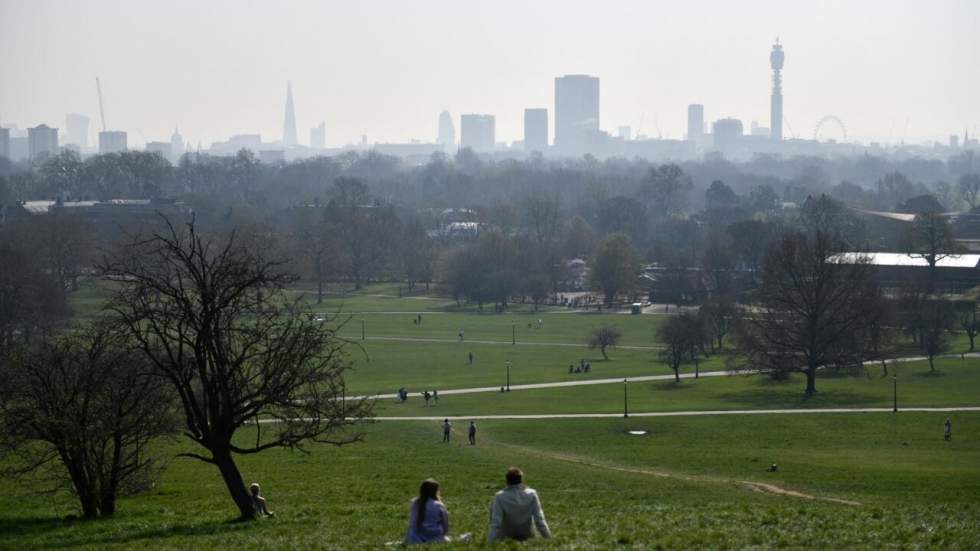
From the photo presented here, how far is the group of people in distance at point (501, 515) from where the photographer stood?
590 inches

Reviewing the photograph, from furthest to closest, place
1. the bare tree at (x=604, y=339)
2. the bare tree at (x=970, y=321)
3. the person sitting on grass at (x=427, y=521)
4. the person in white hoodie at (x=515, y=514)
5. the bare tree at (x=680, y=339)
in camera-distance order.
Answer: the bare tree at (x=604, y=339), the bare tree at (x=970, y=321), the bare tree at (x=680, y=339), the person sitting on grass at (x=427, y=521), the person in white hoodie at (x=515, y=514)

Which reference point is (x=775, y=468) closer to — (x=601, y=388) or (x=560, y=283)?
(x=601, y=388)

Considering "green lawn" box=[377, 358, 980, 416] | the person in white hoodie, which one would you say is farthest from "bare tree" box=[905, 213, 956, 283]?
the person in white hoodie

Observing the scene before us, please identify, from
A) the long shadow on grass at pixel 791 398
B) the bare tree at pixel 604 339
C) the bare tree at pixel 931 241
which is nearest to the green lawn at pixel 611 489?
the long shadow on grass at pixel 791 398

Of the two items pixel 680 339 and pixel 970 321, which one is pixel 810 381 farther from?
pixel 970 321

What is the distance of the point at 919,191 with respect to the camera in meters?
179

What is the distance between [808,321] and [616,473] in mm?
25880

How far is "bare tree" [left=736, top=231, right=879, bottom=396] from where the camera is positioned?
5309 cm

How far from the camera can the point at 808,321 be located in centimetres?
5372

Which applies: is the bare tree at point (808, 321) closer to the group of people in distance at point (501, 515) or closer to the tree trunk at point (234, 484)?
the tree trunk at point (234, 484)

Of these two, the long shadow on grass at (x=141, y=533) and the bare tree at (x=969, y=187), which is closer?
the long shadow on grass at (x=141, y=533)

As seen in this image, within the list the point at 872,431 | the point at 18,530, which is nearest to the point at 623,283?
the point at 872,431

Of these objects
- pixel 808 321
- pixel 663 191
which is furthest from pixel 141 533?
pixel 663 191

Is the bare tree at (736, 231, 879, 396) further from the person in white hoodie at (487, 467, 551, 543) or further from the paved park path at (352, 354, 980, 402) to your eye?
the person in white hoodie at (487, 467, 551, 543)
